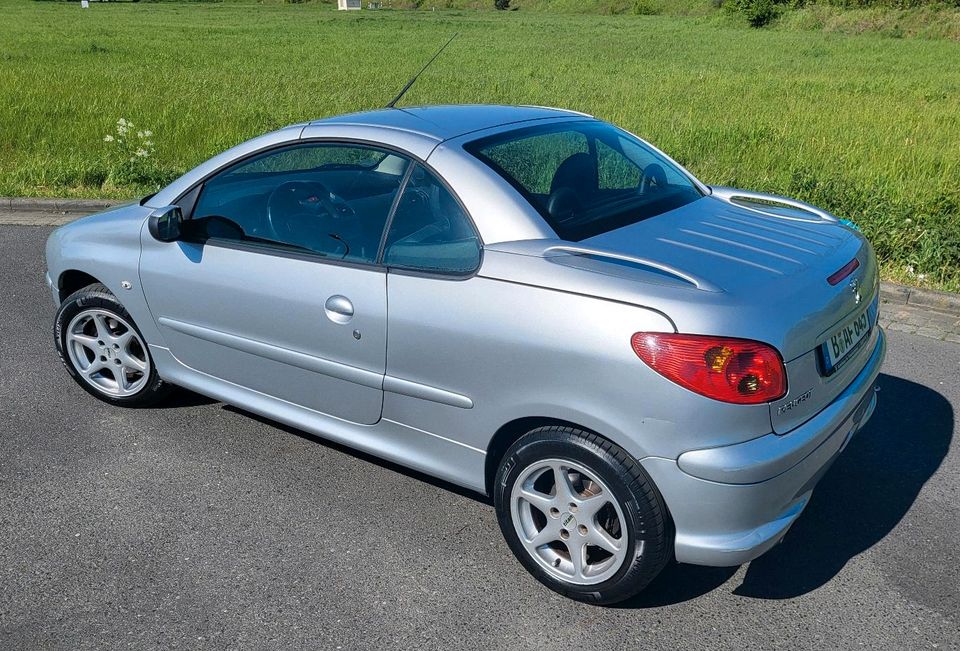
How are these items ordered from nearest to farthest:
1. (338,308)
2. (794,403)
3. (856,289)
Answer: (794,403)
(856,289)
(338,308)

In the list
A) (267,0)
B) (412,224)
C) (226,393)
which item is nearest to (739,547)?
(412,224)

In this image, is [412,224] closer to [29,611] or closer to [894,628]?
[29,611]

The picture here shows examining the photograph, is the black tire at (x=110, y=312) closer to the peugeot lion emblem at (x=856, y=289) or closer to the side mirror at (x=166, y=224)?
the side mirror at (x=166, y=224)

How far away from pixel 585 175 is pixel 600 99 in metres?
13.9

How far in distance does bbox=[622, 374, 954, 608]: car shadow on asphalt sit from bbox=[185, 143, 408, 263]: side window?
1779mm

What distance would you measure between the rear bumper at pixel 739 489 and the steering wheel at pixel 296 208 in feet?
5.82

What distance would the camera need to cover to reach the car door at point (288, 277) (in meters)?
3.42

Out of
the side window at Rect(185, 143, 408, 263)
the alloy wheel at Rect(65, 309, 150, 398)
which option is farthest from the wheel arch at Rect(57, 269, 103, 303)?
the side window at Rect(185, 143, 408, 263)

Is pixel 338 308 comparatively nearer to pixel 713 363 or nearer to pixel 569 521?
pixel 569 521

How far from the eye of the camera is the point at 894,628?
9.61 feet

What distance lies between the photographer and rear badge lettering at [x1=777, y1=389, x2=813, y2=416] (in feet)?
8.98

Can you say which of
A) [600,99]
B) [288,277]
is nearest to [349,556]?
[288,277]

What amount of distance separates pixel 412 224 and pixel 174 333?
1.49m

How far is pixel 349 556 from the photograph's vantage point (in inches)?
133
